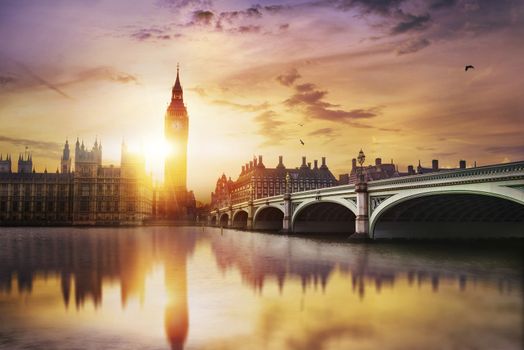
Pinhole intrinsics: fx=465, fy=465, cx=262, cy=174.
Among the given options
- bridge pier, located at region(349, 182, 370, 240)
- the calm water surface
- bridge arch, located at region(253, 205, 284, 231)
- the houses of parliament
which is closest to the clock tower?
the houses of parliament

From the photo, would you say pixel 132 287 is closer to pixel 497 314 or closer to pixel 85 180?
pixel 497 314

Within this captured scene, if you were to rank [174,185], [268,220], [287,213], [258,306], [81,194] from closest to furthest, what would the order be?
[258,306], [287,213], [268,220], [81,194], [174,185]

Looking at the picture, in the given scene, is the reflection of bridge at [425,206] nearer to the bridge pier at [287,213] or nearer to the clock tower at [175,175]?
the bridge pier at [287,213]

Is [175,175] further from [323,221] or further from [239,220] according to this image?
[323,221]

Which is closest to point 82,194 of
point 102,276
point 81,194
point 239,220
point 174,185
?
point 81,194

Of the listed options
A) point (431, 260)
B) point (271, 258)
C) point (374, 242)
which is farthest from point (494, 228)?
point (271, 258)

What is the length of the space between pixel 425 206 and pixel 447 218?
26.3 feet

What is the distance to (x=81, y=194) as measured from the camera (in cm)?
13212

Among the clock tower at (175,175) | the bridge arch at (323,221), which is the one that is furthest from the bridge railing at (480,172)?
the clock tower at (175,175)

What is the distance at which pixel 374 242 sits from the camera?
147ft

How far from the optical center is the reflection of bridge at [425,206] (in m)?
28.8

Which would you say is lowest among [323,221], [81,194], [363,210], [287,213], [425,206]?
[323,221]

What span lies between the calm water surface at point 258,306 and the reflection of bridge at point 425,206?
19.2 ft

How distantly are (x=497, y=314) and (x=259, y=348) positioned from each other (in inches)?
320
